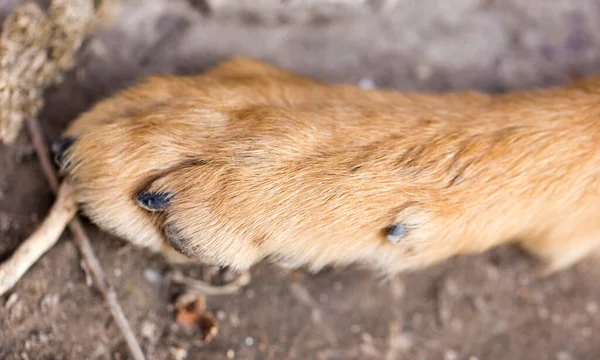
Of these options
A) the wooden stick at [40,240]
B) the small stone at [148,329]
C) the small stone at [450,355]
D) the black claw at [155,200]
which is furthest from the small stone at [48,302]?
the small stone at [450,355]

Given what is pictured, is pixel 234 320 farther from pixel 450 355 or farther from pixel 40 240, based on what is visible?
pixel 450 355

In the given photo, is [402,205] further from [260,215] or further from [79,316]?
[79,316]

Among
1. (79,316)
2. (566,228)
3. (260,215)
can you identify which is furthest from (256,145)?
(566,228)

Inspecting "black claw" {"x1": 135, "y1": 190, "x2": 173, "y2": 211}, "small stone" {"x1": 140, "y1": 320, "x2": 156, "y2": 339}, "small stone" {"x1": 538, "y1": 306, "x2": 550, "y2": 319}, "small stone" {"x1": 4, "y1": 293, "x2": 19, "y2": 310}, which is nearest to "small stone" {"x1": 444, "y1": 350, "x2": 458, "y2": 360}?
"small stone" {"x1": 538, "y1": 306, "x2": 550, "y2": 319}

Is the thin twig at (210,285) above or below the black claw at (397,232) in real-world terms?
below

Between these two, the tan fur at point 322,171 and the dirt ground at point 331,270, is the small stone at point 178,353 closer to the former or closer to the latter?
the dirt ground at point 331,270

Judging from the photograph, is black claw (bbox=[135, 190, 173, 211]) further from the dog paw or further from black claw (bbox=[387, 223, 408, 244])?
black claw (bbox=[387, 223, 408, 244])
